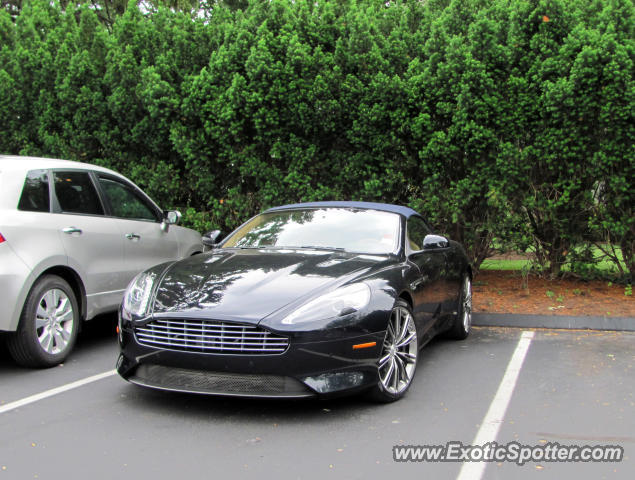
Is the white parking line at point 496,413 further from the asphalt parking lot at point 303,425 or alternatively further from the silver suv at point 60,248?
the silver suv at point 60,248

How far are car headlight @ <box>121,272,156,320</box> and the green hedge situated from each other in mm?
4712

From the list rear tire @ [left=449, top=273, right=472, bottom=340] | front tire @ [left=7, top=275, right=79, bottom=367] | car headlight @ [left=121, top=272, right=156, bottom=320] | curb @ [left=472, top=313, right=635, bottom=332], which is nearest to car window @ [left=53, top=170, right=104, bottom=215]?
front tire @ [left=7, top=275, right=79, bottom=367]

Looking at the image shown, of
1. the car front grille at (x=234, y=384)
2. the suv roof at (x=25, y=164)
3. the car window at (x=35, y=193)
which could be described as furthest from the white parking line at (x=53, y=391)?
Result: the suv roof at (x=25, y=164)

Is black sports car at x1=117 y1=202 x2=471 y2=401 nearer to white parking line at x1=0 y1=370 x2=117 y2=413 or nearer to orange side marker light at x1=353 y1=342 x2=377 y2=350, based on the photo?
orange side marker light at x1=353 y1=342 x2=377 y2=350

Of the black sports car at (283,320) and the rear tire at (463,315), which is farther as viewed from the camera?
the rear tire at (463,315)

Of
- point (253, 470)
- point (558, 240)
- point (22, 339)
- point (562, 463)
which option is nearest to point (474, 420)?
point (562, 463)

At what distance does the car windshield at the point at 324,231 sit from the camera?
5.80m

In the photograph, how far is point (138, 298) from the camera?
4.93 metres

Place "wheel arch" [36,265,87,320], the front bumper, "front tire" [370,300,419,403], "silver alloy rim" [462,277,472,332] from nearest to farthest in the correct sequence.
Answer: the front bumper → "front tire" [370,300,419,403] → "wheel arch" [36,265,87,320] → "silver alloy rim" [462,277,472,332]

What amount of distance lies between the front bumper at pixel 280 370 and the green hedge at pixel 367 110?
5.35m

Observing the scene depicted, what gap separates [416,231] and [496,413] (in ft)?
7.85

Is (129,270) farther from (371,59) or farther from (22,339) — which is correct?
(371,59)

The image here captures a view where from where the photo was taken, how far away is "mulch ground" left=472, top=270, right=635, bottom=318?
8.22 metres

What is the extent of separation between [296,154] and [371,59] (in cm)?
173
